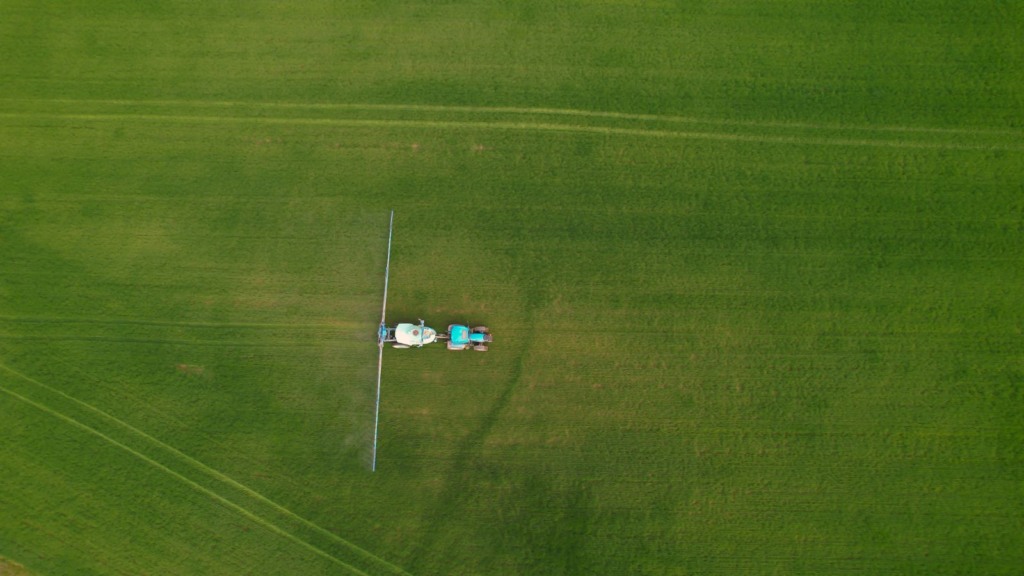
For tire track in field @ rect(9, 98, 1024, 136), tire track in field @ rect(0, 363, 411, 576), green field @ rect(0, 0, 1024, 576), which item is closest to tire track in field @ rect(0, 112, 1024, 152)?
green field @ rect(0, 0, 1024, 576)

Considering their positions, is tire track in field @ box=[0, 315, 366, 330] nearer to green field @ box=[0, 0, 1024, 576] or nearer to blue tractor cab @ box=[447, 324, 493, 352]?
green field @ box=[0, 0, 1024, 576]

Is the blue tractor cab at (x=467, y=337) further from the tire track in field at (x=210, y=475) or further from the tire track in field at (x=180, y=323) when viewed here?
the tire track in field at (x=210, y=475)

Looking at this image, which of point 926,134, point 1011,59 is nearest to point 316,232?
point 926,134

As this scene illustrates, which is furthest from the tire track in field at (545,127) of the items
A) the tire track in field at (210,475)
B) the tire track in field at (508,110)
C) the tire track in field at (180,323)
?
the tire track in field at (210,475)

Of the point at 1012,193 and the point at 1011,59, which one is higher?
the point at 1011,59

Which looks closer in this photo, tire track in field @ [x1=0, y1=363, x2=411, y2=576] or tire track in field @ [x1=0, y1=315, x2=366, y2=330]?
tire track in field @ [x1=0, y1=363, x2=411, y2=576]

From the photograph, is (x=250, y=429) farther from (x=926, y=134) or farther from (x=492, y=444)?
(x=926, y=134)
